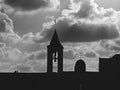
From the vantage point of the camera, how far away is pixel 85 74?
4153cm

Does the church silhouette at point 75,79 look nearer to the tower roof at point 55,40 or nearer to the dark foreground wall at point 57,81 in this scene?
the dark foreground wall at point 57,81

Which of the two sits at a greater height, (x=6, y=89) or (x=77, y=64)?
(x=77, y=64)

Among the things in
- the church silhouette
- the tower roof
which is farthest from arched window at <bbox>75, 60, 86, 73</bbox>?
the tower roof

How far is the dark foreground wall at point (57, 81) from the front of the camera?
4100 centimetres

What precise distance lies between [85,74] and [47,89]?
4893mm

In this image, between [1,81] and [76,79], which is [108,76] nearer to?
[76,79]

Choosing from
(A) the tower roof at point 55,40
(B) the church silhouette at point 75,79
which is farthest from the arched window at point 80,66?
(A) the tower roof at point 55,40

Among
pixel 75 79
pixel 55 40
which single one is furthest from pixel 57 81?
pixel 55 40

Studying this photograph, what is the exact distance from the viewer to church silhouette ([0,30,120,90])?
40.9 m

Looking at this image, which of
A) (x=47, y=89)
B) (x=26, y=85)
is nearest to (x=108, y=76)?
(x=47, y=89)

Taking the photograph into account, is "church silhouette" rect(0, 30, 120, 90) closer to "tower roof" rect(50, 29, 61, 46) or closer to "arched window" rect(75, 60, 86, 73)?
"arched window" rect(75, 60, 86, 73)

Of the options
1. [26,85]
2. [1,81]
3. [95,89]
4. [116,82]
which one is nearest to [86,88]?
[95,89]

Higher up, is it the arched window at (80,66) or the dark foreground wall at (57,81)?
the arched window at (80,66)

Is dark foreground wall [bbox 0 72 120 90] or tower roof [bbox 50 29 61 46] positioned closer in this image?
tower roof [bbox 50 29 61 46]
